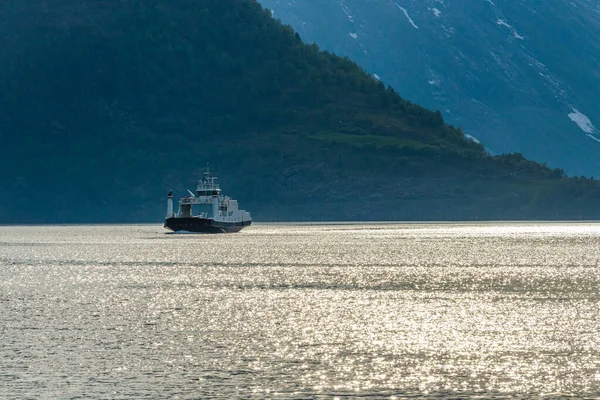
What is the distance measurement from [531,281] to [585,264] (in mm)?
40018

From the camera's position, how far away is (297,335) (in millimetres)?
82375

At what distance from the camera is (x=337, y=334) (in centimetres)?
8294

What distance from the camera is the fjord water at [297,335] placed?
208ft

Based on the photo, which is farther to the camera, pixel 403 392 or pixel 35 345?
pixel 35 345

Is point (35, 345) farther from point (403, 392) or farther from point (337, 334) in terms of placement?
point (403, 392)

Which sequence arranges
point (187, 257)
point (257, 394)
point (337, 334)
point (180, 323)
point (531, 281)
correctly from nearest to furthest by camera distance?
point (257, 394), point (337, 334), point (180, 323), point (531, 281), point (187, 257)

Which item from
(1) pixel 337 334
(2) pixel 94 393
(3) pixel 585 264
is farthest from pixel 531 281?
(2) pixel 94 393

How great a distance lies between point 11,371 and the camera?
67.4m

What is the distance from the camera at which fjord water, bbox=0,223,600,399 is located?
63.2 metres

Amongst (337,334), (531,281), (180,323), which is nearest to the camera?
(337,334)

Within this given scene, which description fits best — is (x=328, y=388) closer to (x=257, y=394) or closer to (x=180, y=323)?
(x=257, y=394)

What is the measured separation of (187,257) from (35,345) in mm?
115755

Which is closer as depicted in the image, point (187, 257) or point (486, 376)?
point (486, 376)

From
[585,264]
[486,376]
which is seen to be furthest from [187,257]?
[486,376]
